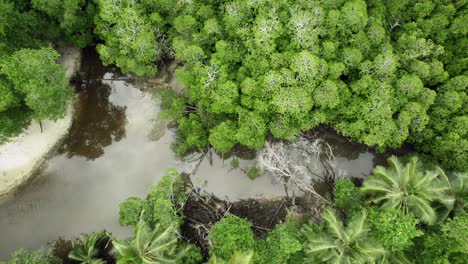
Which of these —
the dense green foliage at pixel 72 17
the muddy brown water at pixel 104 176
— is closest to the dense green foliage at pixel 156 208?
the muddy brown water at pixel 104 176

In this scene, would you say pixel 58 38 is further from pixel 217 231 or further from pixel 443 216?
pixel 443 216

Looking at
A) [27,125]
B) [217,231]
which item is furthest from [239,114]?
[27,125]

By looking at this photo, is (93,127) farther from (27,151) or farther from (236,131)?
(236,131)

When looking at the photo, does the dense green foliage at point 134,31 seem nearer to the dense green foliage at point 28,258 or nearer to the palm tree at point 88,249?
Result: the palm tree at point 88,249

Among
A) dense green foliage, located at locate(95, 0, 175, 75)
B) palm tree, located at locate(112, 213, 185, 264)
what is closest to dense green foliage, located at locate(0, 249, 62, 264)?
palm tree, located at locate(112, 213, 185, 264)

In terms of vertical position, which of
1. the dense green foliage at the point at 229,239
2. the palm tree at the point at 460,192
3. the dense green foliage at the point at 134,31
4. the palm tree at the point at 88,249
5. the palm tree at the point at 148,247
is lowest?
the palm tree at the point at 88,249
